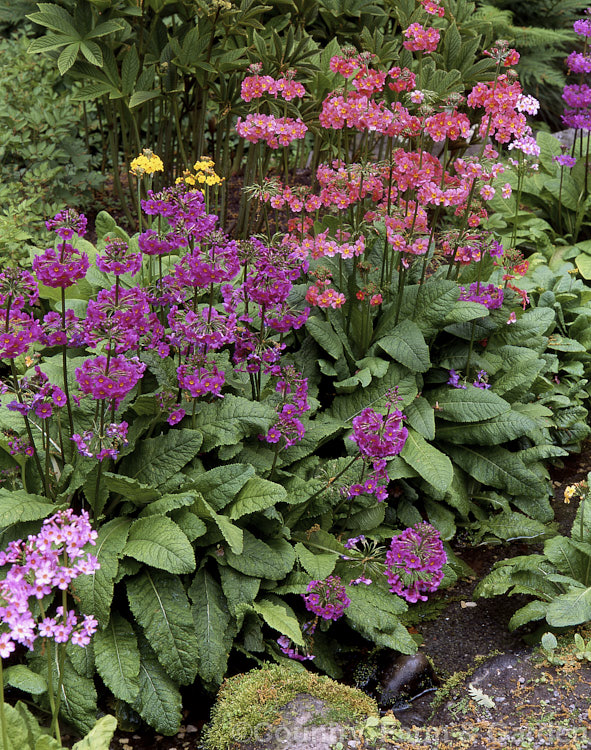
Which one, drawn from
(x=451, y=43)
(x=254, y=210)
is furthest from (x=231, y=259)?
(x=451, y=43)

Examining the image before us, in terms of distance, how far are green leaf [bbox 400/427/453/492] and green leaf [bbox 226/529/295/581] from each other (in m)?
0.77

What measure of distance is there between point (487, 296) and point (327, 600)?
1.85 metres

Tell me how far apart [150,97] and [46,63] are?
1582 millimetres

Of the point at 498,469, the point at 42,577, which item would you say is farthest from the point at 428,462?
the point at 42,577

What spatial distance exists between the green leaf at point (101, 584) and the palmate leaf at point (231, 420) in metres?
0.57

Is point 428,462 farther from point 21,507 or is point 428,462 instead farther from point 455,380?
point 21,507

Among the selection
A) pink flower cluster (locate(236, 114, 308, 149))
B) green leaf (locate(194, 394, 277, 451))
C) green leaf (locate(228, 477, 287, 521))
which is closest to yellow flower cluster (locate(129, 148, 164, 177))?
pink flower cluster (locate(236, 114, 308, 149))

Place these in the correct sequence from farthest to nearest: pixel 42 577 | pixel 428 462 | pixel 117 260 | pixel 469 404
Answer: pixel 469 404 → pixel 428 462 → pixel 117 260 → pixel 42 577

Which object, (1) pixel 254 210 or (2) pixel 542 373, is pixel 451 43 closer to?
(1) pixel 254 210

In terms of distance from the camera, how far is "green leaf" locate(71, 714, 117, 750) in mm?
2434

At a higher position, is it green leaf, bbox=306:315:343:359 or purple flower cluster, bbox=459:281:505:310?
purple flower cluster, bbox=459:281:505:310

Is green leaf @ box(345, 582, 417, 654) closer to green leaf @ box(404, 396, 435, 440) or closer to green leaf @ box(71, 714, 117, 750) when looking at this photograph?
green leaf @ box(404, 396, 435, 440)

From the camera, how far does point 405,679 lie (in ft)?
10.4

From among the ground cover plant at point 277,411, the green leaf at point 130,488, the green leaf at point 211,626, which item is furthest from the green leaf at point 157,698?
the green leaf at point 130,488
